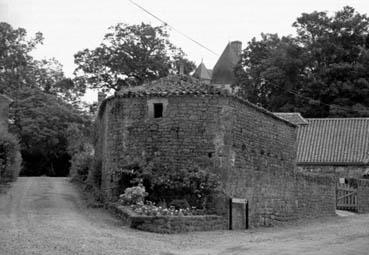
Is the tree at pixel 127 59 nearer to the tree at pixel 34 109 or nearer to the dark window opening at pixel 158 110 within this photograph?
the tree at pixel 34 109

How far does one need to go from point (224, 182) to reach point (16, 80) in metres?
38.2

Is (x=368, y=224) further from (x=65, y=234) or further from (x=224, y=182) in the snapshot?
(x=65, y=234)

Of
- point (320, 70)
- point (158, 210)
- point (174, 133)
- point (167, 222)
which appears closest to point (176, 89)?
point (174, 133)

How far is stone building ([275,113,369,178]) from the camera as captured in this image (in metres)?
38.5

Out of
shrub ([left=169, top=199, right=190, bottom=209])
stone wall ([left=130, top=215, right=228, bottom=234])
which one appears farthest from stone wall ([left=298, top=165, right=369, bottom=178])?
stone wall ([left=130, top=215, right=228, bottom=234])

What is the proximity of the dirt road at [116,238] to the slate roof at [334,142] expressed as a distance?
679 inches

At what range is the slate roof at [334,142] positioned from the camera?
3878 cm

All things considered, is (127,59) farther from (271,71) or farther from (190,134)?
(190,134)

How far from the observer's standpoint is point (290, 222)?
24.0 meters

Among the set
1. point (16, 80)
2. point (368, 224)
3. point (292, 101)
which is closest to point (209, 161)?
point (368, 224)

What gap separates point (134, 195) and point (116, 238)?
4.61m

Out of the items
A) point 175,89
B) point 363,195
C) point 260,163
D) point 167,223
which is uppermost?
point 175,89

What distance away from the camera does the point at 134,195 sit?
19219 millimetres

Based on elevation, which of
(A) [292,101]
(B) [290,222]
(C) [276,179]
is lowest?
(B) [290,222]
